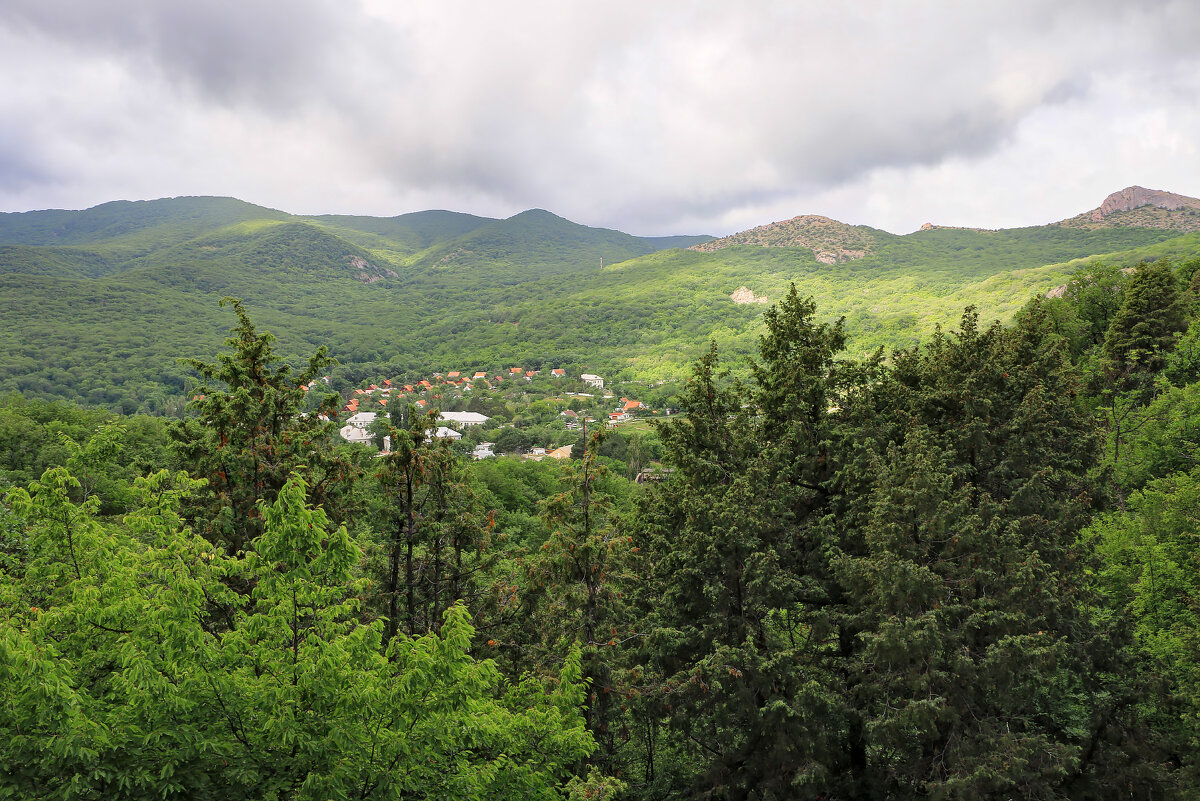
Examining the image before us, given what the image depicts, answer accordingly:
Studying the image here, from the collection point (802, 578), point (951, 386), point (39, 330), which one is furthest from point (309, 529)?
point (39, 330)

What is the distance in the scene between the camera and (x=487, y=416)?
110688mm

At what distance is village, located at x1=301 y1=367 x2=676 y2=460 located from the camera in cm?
8925

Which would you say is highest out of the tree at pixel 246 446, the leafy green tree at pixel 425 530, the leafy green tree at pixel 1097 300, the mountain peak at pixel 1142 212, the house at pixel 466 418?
the mountain peak at pixel 1142 212

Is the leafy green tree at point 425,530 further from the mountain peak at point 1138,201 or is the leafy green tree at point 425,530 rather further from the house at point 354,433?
the mountain peak at point 1138,201

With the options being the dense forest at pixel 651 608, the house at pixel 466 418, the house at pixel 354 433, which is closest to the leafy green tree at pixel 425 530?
the dense forest at pixel 651 608

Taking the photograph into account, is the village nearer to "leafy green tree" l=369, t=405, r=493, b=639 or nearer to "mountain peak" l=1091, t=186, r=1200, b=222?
"leafy green tree" l=369, t=405, r=493, b=639

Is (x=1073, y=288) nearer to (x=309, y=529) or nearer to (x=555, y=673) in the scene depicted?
(x=555, y=673)

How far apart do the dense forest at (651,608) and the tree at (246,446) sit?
0.07 m

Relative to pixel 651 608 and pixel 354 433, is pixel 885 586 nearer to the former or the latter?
pixel 651 608

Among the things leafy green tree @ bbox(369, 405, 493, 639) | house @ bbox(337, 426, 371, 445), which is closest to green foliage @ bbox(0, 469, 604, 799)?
leafy green tree @ bbox(369, 405, 493, 639)

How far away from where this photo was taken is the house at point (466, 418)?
336ft

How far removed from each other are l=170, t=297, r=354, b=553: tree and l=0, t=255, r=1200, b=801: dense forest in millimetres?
71

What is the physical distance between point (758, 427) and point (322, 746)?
35.5 feet

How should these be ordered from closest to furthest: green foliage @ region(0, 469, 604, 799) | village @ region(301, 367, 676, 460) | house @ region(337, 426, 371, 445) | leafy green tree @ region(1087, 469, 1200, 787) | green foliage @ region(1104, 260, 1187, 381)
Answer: green foliage @ region(0, 469, 604, 799)
leafy green tree @ region(1087, 469, 1200, 787)
green foliage @ region(1104, 260, 1187, 381)
village @ region(301, 367, 676, 460)
house @ region(337, 426, 371, 445)
